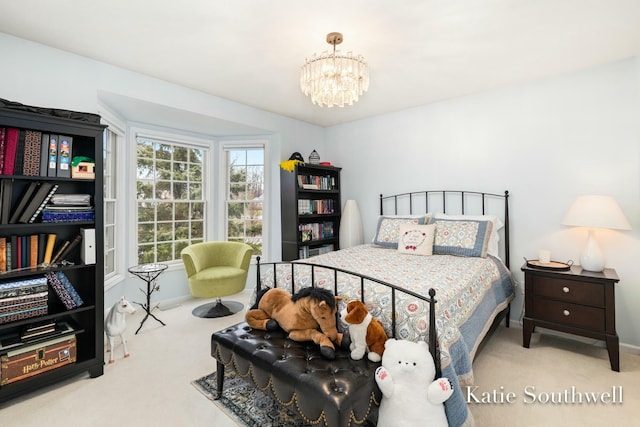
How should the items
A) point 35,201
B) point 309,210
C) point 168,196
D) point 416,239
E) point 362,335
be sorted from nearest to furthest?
point 362,335 → point 35,201 → point 416,239 → point 168,196 → point 309,210

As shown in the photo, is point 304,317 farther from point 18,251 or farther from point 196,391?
point 18,251

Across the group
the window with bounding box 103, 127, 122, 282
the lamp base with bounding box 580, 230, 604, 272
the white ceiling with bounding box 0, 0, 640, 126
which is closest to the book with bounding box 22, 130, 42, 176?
the white ceiling with bounding box 0, 0, 640, 126

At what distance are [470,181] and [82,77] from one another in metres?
3.93

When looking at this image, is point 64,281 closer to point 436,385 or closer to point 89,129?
point 89,129

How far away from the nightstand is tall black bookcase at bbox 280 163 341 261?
2.48 metres

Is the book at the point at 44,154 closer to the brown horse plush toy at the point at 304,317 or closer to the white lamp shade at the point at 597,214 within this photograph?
the brown horse plush toy at the point at 304,317

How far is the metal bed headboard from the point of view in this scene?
3.23 m

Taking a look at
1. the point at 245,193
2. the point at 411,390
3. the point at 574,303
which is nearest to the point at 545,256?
the point at 574,303

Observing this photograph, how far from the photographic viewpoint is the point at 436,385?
1.45m

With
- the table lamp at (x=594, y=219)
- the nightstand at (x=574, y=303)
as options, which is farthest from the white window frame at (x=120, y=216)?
the table lamp at (x=594, y=219)

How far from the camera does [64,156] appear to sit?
2188mm

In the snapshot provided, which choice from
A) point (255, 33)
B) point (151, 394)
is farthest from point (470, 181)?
point (151, 394)

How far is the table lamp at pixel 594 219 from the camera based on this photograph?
2410mm

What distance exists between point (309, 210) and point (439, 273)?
2.26m
